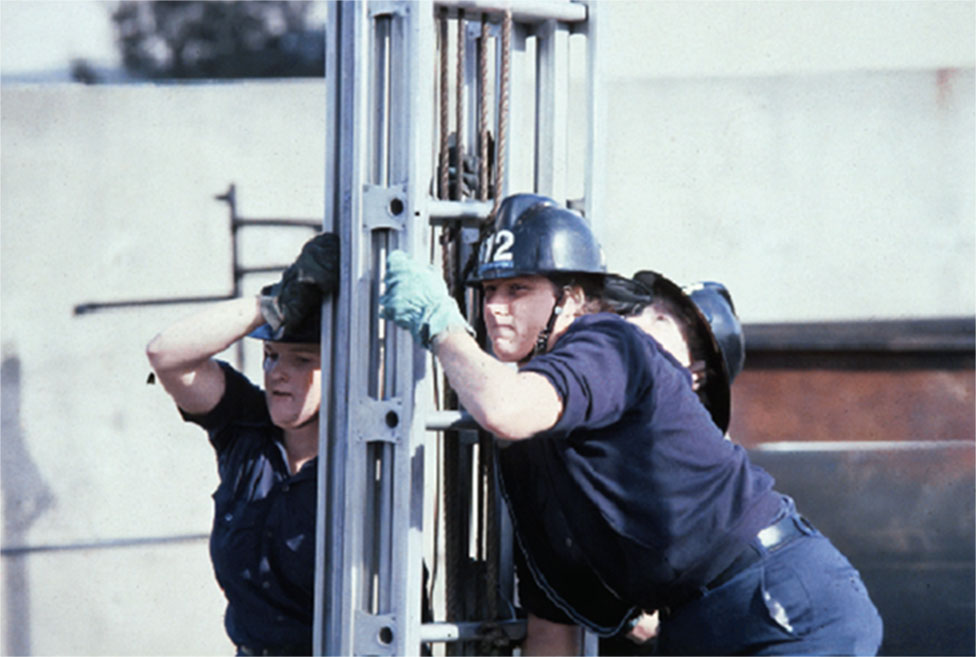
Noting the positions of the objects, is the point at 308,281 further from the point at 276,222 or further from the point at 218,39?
the point at 218,39

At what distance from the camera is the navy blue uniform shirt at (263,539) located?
3451 millimetres

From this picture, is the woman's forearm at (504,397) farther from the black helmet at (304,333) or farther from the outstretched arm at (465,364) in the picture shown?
the black helmet at (304,333)

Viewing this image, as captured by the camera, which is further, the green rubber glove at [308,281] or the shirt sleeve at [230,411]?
the shirt sleeve at [230,411]

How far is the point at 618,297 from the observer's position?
3225 mm

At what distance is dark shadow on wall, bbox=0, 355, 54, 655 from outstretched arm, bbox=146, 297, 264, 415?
3030 millimetres

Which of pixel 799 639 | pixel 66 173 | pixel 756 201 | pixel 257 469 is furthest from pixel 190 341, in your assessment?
pixel 756 201

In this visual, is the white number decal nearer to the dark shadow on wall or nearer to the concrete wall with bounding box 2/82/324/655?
the concrete wall with bounding box 2/82/324/655

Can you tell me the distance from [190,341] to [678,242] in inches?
132

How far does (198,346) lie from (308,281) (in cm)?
45

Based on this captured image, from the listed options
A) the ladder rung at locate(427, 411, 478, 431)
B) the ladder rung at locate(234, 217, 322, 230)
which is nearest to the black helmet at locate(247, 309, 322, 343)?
the ladder rung at locate(427, 411, 478, 431)

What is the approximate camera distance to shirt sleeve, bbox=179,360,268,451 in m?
3.58

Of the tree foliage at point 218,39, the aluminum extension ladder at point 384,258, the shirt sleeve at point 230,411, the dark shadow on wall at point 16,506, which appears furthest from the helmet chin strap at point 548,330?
the dark shadow on wall at point 16,506

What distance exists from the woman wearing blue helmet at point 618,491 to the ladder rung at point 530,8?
539 mm

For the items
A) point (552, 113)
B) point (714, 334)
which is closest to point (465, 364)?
point (552, 113)
